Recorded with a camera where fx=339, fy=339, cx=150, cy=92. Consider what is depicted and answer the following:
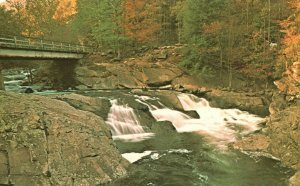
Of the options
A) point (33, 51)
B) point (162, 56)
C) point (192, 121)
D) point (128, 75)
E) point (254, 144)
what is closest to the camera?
point (254, 144)

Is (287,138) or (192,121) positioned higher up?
(287,138)

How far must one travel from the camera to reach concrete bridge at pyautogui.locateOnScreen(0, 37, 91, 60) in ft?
81.7

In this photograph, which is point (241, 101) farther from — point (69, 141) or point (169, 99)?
point (69, 141)

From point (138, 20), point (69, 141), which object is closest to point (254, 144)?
point (69, 141)

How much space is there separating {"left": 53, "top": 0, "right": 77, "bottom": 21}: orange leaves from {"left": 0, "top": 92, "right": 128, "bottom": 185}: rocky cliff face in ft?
169

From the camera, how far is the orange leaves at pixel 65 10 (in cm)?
6224

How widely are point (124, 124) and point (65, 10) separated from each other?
49.1m

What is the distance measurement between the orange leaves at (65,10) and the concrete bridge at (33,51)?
80.9 ft

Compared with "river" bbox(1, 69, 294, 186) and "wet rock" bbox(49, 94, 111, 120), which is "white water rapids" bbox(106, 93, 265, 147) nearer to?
"river" bbox(1, 69, 294, 186)

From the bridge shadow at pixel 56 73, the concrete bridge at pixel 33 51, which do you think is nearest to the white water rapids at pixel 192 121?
the concrete bridge at pixel 33 51

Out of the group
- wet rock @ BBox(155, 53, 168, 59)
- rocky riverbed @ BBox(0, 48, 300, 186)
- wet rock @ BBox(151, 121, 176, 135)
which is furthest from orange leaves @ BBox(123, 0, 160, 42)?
wet rock @ BBox(151, 121, 176, 135)

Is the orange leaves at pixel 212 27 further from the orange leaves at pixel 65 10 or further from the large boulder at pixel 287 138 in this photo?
the orange leaves at pixel 65 10

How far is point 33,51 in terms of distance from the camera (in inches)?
1126

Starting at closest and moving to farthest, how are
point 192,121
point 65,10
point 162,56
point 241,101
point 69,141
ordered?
point 69,141 < point 192,121 < point 241,101 < point 162,56 < point 65,10
